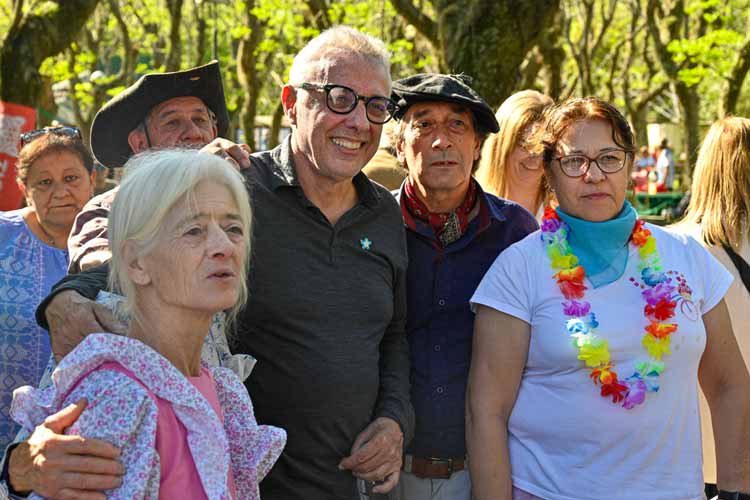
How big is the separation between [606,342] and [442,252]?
0.85 metres

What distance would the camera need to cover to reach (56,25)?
12.2 metres

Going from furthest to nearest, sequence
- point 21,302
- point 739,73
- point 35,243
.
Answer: point 739,73 < point 35,243 < point 21,302

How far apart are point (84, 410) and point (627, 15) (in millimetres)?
30674

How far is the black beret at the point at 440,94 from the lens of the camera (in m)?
3.75

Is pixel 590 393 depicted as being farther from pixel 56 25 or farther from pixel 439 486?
pixel 56 25

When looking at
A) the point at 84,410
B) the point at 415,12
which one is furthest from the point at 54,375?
Result: the point at 415,12

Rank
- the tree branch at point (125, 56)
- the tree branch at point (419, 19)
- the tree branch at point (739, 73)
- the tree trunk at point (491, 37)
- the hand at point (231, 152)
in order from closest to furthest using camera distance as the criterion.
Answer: the hand at point (231, 152) → the tree trunk at point (491, 37) → the tree branch at point (419, 19) → the tree branch at point (739, 73) → the tree branch at point (125, 56)

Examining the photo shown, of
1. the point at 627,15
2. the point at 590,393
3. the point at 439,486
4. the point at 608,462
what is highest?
the point at 627,15

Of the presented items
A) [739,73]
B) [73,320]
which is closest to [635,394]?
[73,320]

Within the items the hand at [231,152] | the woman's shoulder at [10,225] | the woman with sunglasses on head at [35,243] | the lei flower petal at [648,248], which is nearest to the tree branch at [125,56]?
the woman with sunglasses on head at [35,243]

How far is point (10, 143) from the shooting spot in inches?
439

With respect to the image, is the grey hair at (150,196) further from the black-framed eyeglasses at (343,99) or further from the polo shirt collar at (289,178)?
the black-framed eyeglasses at (343,99)

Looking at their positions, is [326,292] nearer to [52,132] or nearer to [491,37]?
[52,132]

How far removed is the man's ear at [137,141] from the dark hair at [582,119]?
68.3 inches
